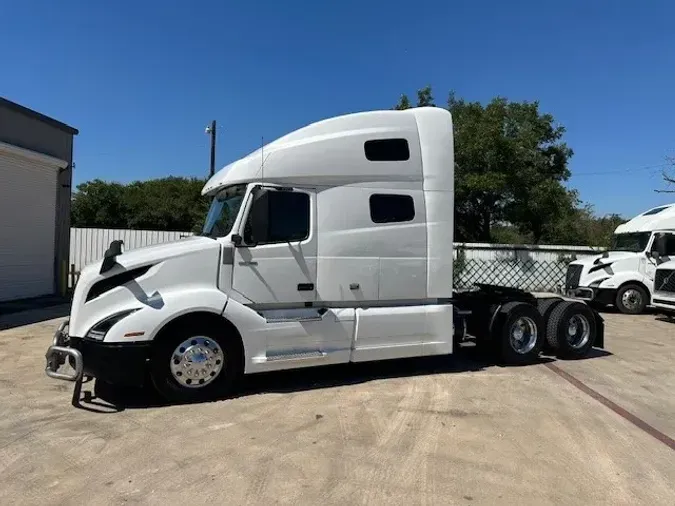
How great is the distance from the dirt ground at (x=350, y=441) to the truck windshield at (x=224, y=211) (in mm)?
1975

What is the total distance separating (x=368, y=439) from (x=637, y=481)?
7.26ft

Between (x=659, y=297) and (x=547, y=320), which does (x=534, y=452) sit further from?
(x=659, y=297)

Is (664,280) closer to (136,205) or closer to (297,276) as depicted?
(297,276)

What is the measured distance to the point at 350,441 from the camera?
5.01 metres

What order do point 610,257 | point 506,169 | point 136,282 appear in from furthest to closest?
point 506,169 → point 610,257 → point 136,282

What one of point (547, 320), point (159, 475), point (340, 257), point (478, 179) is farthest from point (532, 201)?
point (159, 475)

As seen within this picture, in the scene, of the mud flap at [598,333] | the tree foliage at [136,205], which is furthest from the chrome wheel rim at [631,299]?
the tree foliage at [136,205]

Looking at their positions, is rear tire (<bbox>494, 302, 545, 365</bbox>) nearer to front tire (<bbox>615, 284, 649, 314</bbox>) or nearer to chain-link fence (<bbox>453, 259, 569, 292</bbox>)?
front tire (<bbox>615, 284, 649, 314</bbox>)

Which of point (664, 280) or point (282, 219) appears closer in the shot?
point (282, 219)

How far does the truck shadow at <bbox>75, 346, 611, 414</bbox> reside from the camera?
6.10 metres

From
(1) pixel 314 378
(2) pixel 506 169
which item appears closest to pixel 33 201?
(1) pixel 314 378

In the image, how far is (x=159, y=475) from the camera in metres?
4.22

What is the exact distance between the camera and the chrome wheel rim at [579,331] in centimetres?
879

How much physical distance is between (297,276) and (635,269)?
13041 millimetres
